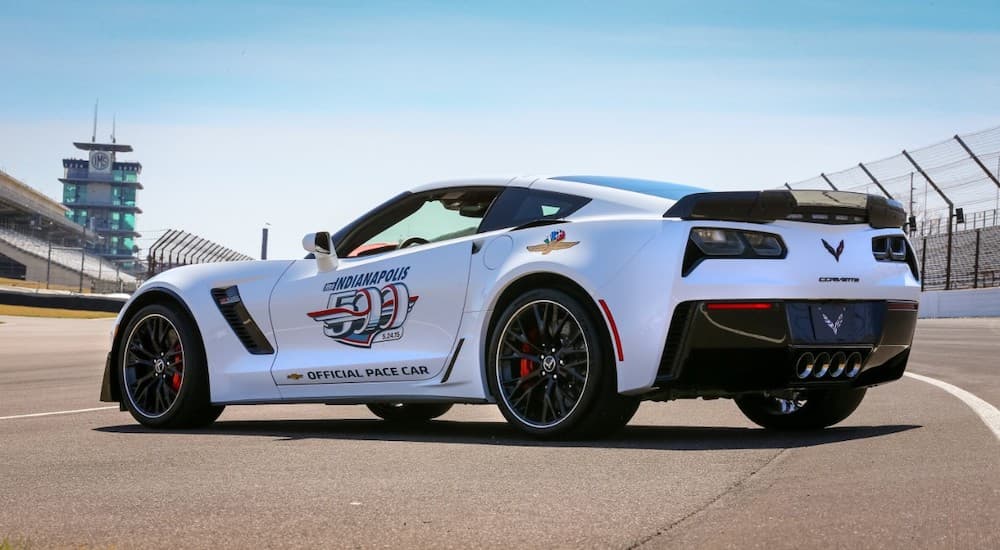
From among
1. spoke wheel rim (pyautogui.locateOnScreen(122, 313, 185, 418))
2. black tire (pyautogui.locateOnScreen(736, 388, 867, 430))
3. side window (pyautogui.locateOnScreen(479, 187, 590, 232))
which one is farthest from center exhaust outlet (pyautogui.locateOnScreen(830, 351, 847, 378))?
spoke wheel rim (pyautogui.locateOnScreen(122, 313, 185, 418))

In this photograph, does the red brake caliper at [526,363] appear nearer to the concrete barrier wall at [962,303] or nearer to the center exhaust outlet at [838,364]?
the center exhaust outlet at [838,364]

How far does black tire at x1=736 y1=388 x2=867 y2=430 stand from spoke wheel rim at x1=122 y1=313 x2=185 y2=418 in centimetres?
314

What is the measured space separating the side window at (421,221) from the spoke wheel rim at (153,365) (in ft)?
3.85

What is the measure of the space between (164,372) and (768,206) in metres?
3.66

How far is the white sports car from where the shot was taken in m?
5.43

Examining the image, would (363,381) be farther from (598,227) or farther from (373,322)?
(598,227)

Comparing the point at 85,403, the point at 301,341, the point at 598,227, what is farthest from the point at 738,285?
the point at 85,403

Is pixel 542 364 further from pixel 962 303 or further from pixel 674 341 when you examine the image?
pixel 962 303

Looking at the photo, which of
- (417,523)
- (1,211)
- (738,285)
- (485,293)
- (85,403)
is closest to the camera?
(417,523)

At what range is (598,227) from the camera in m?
5.70

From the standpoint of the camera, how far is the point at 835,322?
560 centimetres

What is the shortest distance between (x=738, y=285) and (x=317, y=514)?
2293mm

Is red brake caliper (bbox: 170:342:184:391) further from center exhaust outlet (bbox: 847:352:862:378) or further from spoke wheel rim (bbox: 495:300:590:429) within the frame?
center exhaust outlet (bbox: 847:352:862:378)

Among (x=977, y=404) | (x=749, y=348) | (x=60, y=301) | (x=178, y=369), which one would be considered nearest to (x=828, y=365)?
(x=749, y=348)
